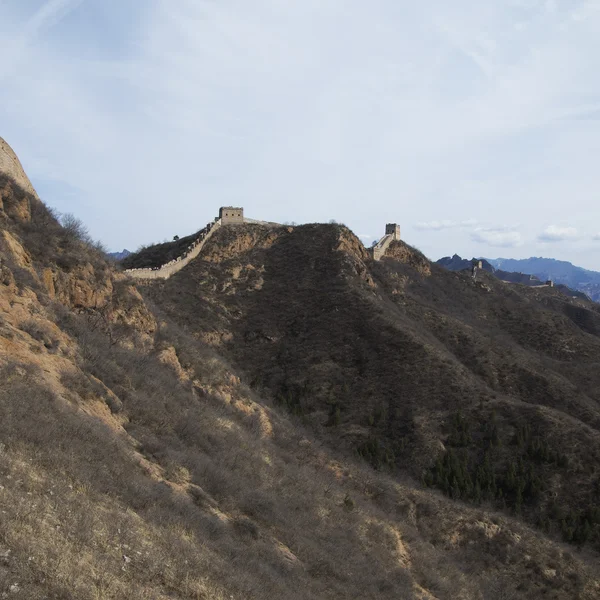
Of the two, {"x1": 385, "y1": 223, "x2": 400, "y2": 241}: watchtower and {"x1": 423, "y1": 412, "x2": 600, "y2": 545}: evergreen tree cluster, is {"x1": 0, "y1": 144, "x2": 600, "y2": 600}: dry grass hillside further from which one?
{"x1": 385, "y1": 223, "x2": 400, "y2": 241}: watchtower

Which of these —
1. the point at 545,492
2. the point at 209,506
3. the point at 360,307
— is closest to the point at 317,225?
the point at 360,307

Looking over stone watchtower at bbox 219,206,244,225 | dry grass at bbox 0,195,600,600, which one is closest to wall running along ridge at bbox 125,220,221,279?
stone watchtower at bbox 219,206,244,225

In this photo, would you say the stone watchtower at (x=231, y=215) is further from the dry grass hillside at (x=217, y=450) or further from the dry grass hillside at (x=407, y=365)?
the dry grass hillside at (x=217, y=450)

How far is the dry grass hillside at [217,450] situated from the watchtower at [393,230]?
27.3 metres

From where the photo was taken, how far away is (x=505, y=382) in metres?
48.4

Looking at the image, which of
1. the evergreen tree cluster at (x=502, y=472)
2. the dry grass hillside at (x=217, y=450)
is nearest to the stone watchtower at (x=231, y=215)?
the dry grass hillside at (x=217, y=450)

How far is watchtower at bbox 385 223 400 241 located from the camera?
77188 millimetres

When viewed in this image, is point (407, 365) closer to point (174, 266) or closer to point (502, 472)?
point (502, 472)

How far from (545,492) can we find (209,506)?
26.7 m

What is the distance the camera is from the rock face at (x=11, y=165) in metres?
28.1

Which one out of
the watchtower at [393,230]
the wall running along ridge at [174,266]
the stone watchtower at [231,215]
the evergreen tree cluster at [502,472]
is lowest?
the evergreen tree cluster at [502,472]

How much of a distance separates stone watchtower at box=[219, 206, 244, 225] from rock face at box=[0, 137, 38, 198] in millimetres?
31440

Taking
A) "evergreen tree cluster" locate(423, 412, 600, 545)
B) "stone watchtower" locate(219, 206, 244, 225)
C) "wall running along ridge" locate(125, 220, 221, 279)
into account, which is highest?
"stone watchtower" locate(219, 206, 244, 225)

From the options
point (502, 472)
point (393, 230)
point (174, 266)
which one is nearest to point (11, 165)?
point (174, 266)
